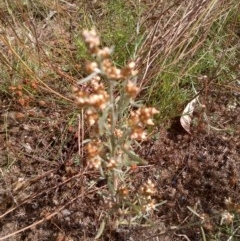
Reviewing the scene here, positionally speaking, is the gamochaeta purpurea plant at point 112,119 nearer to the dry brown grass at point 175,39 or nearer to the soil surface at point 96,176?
the soil surface at point 96,176

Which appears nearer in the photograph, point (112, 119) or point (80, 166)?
point (112, 119)

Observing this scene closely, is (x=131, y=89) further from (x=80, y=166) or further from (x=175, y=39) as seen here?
(x=175, y=39)

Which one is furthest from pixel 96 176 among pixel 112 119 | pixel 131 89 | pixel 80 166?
pixel 131 89

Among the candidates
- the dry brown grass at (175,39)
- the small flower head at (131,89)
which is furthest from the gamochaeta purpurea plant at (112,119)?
the dry brown grass at (175,39)

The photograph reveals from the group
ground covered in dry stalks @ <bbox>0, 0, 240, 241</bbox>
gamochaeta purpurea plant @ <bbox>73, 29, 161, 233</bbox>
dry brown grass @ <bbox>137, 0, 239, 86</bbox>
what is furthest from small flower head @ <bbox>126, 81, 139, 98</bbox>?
dry brown grass @ <bbox>137, 0, 239, 86</bbox>

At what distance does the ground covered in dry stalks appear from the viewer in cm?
175

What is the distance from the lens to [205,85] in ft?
6.49

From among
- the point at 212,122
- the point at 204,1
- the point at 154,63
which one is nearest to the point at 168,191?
the point at 212,122

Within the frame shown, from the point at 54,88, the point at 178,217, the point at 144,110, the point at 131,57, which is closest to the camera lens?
the point at 144,110

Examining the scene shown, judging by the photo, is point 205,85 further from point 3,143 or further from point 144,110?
point 3,143

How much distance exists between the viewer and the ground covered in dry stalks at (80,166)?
1750 mm

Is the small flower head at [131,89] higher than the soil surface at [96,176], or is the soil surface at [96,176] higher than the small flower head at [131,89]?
the small flower head at [131,89]

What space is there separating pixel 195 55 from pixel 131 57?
1.29 feet

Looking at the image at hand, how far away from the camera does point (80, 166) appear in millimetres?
1901
